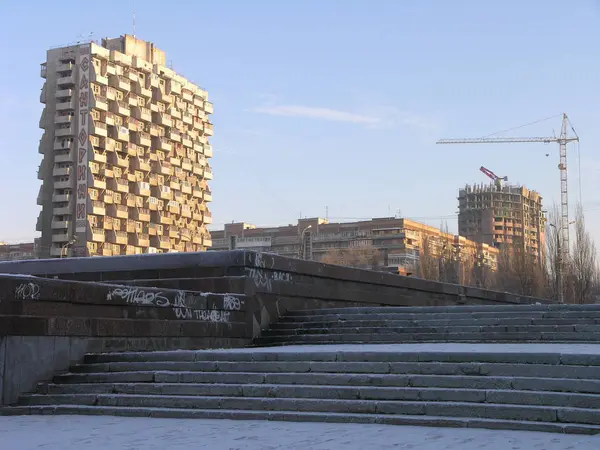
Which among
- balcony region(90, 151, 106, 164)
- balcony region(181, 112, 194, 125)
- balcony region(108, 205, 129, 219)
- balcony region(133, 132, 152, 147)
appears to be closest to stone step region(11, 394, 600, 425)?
balcony region(90, 151, 106, 164)

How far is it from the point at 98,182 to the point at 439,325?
242 ft

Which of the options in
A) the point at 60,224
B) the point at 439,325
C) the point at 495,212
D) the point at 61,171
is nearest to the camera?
the point at 439,325

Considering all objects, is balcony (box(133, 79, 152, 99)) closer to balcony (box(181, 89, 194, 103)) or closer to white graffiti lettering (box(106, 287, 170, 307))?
balcony (box(181, 89, 194, 103))

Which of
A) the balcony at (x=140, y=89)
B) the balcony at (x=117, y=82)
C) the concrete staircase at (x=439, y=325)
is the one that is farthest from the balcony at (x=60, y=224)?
the concrete staircase at (x=439, y=325)

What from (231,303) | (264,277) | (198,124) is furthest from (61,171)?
(231,303)

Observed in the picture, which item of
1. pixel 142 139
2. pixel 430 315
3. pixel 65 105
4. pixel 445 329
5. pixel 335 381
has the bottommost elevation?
pixel 335 381

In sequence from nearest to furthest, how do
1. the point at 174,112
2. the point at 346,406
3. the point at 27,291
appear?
1. the point at 346,406
2. the point at 27,291
3. the point at 174,112

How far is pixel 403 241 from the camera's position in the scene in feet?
395

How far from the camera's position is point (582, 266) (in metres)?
54.4

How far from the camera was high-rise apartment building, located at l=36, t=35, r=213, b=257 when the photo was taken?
8419 cm

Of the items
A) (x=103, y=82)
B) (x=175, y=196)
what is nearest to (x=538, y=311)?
Result: (x=103, y=82)

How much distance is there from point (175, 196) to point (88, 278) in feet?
267

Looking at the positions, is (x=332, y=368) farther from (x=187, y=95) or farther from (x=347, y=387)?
(x=187, y=95)

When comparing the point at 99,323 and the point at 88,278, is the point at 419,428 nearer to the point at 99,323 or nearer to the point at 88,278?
the point at 99,323
